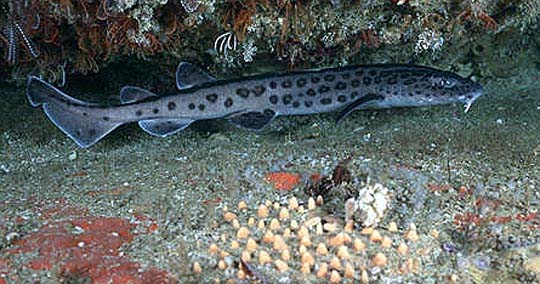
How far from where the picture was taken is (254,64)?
24.1 feet

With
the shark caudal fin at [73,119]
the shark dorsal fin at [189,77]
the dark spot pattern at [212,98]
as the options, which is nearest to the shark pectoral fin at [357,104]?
the dark spot pattern at [212,98]

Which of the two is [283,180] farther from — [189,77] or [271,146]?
[189,77]

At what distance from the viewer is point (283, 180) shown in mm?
4879

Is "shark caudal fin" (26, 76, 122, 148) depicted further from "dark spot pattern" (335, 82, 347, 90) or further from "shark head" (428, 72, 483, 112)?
"shark head" (428, 72, 483, 112)

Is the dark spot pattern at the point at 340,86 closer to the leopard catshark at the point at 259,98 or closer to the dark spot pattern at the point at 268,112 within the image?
the leopard catshark at the point at 259,98

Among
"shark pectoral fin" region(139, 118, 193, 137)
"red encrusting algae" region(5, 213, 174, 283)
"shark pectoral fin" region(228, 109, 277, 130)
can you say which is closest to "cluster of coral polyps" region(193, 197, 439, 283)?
"red encrusting algae" region(5, 213, 174, 283)

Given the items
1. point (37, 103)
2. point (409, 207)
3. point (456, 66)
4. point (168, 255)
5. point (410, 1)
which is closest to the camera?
point (168, 255)

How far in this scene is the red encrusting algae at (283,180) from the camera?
15.7ft

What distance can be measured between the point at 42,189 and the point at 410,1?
4591 millimetres

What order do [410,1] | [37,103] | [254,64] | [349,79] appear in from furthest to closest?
[254,64] < [349,79] < [37,103] < [410,1]

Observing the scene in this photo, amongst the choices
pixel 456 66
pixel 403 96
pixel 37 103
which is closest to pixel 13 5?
pixel 37 103

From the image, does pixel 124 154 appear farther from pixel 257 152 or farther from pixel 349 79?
pixel 349 79

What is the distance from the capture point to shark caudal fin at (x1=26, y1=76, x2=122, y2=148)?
6.16 meters

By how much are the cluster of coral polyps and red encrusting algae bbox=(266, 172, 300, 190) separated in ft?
2.05
